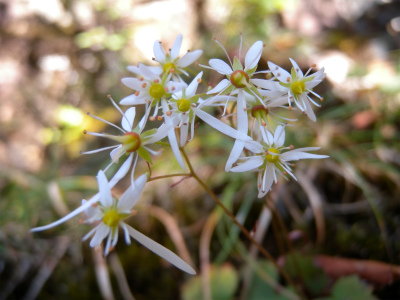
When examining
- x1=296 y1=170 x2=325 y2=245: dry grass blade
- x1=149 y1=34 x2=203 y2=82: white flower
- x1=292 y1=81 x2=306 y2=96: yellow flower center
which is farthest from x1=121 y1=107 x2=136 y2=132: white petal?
x1=296 y1=170 x2=325 y2=245: dry grass blade

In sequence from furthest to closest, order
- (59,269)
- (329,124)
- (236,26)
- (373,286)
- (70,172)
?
1. (236,26)
2. (70,172)
3. (329,124)
4. (59,269)
5. (373,286)

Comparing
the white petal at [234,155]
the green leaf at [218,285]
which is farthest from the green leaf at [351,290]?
the white petal at [234,155]

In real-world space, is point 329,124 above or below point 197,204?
above

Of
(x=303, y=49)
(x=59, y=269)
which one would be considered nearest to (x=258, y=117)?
(x=59, y=269)

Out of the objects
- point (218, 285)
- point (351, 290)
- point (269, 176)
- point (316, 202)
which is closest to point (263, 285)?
point (218, 285)

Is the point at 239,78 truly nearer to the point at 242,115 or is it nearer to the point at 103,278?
the point at 242,115

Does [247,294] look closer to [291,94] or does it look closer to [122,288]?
[122,288]

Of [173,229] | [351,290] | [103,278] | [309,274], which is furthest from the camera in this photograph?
[173,229]
